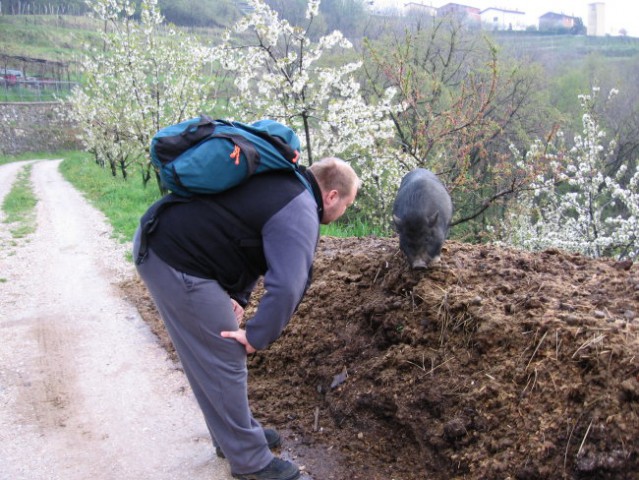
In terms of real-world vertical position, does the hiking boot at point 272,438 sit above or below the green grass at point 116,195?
below

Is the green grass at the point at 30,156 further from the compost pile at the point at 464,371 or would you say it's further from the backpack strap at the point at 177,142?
the backpack strap at the point at 177,142

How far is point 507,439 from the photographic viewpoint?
2902 millimetres

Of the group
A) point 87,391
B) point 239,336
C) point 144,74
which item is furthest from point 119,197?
point 239,336

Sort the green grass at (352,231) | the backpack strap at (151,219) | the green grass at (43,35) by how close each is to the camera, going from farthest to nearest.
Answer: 1. the green grass at (43,35)
2. the green grass at (352,231)
3. the backpack strap at (151,219)

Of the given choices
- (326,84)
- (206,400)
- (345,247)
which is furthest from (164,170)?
(326,84)

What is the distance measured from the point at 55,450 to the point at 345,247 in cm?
322

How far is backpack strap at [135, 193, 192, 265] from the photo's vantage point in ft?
8.78

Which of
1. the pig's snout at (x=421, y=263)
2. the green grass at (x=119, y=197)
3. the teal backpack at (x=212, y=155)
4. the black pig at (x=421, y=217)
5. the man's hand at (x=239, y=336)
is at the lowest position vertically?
the green grass at (x=119, y=197)

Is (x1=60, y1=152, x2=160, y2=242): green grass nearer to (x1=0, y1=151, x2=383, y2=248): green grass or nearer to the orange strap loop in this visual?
(x1=0, y1=151, x2=383, y2=248): green grass

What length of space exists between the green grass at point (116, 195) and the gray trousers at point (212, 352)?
6576 millimetres

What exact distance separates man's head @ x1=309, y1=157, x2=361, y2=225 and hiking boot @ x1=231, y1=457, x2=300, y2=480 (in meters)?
1.37

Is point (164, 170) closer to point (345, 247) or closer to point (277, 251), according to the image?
point (277, 251)

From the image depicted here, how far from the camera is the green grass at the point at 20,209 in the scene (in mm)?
10289

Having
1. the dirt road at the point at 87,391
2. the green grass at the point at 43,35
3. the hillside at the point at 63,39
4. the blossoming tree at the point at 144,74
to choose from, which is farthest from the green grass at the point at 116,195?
the green grass at the point at 43,35
